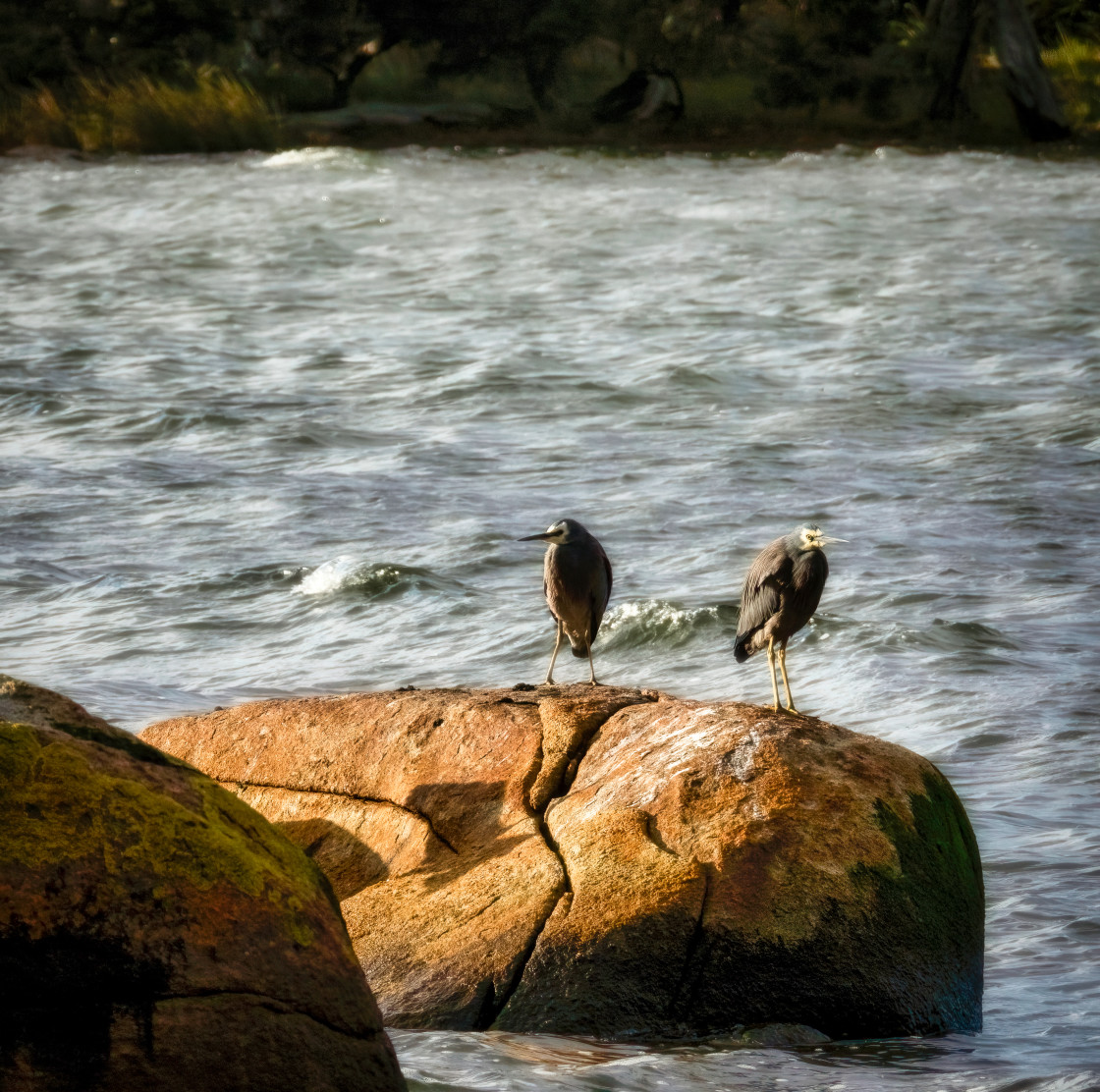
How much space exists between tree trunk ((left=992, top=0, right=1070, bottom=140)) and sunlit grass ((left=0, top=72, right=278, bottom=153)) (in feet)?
50.3

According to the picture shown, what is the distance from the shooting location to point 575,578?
720cm

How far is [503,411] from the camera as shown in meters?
16.3

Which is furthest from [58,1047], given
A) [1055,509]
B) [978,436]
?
[978,436]

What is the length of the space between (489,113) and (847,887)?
32.9 metres

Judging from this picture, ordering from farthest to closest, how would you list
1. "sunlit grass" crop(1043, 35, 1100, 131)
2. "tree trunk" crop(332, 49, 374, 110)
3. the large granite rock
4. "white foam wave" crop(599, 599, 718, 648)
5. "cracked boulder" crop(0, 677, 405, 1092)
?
"tree trunk" crop(332, 49, 374, 110)
"sunlit grass" crop(1043, 35, 1100, 131)
"white foam wave" crop(599, 599, 718, 648)
the large granite rock
"cracked boulder" crop(0, 677, 405, 1092)

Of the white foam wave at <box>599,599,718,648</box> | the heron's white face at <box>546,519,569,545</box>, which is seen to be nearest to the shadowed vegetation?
the white foam wave at <box>599,599,718,648</box>

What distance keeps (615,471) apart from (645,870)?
9.12 m

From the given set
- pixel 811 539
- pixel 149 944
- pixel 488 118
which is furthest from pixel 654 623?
pixel 488 118

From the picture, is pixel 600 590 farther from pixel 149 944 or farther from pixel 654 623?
pixel 149 944

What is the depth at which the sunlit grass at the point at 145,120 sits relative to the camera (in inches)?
1328

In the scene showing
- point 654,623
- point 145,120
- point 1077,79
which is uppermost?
point 145,120

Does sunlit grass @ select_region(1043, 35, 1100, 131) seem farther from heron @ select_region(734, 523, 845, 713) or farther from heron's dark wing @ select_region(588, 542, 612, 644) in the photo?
heron @ select_region(734, 523, 845, 713)

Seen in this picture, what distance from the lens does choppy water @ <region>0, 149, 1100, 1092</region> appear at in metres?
7.49

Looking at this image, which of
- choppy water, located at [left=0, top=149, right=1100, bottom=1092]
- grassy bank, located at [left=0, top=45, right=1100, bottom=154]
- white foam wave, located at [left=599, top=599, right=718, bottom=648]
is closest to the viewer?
choppy water, located at [left=0, top=149, right=1100, bottom=1092]
